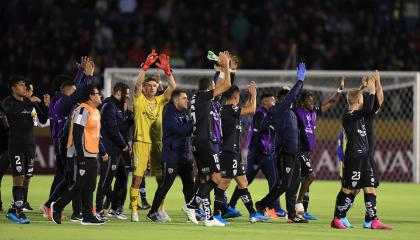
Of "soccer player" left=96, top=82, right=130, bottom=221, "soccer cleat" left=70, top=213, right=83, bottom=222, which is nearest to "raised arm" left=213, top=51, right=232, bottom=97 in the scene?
"soccer player" left=96, top=82, right=130, bottom=221

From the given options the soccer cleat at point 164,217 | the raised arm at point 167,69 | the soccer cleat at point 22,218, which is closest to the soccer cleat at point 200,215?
the soccer cleat at point 164,217

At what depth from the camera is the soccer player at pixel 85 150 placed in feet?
45.0

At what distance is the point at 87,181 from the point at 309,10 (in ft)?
55.6

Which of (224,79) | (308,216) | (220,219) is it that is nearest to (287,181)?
(308,216)

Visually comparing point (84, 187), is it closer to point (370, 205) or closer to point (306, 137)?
point (306, 137)

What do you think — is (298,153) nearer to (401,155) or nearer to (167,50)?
(401,155)

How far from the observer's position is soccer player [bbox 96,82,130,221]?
15141 millimetres

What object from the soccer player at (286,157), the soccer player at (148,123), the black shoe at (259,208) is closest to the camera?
the soccer player at (286,157)

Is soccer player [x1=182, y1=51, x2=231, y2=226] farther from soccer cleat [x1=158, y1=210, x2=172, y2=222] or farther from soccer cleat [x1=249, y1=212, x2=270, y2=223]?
soccer cleat [x1=158, y1=210, x2=172, y2=222]

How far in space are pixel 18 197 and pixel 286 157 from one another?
12.4 feet

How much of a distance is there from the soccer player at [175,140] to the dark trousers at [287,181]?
1327 millimetres

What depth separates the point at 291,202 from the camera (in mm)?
14984

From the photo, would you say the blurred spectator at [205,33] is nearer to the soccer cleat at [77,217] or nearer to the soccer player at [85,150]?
the soccer cleat at [77,217]

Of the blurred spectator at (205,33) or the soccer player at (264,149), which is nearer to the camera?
the soccer player at (264,149)
